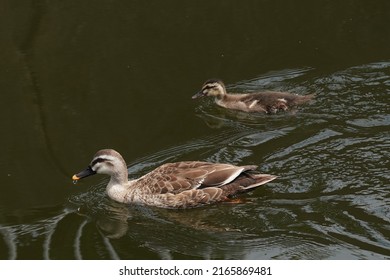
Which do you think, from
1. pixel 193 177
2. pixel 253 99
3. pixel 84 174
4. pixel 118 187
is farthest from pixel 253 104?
pixel 84 174

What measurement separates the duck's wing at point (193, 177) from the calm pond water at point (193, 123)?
22 cm

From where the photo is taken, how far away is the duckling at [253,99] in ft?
29.8

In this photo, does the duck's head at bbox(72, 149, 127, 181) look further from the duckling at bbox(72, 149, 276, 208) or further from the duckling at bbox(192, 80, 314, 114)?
the duckling at bbox(192, 80, 314, 114)

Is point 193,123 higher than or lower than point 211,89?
lower

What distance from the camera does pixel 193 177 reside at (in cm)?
720

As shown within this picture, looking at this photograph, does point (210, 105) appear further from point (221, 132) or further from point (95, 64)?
point (95, 64)

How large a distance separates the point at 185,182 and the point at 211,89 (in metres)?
2.58

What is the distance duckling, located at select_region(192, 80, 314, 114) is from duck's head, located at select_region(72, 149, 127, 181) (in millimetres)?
2375

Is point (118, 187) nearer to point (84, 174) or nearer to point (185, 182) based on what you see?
point (84, 174)

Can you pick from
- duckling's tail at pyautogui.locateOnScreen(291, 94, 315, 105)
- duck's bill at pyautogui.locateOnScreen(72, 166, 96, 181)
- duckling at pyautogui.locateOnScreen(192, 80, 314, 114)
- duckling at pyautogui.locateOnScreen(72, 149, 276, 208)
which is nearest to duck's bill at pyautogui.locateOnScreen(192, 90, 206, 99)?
duckling at pyautogui.locateOnScreen(192, 80, 314, 114)

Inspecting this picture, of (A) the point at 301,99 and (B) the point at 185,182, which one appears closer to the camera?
(B) the point at 185,182

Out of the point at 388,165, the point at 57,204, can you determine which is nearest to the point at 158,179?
the point at 57,204

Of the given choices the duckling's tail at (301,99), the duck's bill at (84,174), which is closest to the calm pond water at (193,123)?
the duckling's tail at (301,99)

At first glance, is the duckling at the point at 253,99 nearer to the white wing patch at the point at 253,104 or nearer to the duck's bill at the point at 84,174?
the white wing patch at the point at 253,104
